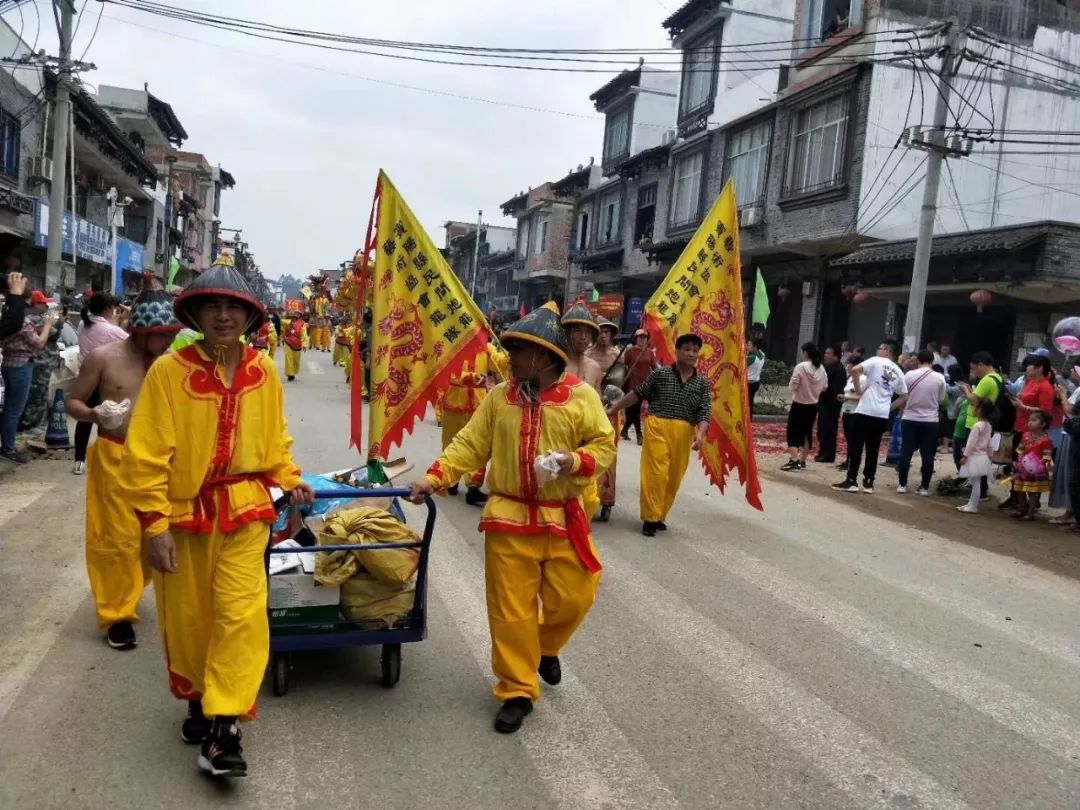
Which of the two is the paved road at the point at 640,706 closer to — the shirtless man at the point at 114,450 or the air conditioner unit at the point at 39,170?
the shirtless man at the point at 114,450

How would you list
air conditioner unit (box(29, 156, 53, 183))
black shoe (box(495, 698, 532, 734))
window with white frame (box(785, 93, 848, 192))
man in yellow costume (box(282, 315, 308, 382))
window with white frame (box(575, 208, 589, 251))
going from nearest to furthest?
1. black shoe (box(495, 698, 532, 734))
2. window with white frame (box(785, 93, 848, 192))
3. man in yellow costume (box(282, 315, 308, 382))
4. air conditioner unit (box(29, 156, 53, 183))
5. window with white frame (box(575, 208, 589, 251))

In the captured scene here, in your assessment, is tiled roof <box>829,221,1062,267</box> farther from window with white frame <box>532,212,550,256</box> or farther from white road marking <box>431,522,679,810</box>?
window with white frame <box>532,212,550,256</box>

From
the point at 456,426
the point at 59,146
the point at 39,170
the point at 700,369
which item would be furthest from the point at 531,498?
the point at 39,170

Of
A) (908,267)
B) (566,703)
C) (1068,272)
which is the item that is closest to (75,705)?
(566,703)

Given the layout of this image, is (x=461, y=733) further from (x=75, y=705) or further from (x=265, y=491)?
(x=75, y=705)

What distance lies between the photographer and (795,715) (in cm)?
399

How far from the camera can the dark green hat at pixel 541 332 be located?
12.2ft

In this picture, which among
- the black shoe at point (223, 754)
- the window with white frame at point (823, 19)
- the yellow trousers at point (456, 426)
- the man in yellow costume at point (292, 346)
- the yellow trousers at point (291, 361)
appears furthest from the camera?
the yellow trousers at point (291, 361)

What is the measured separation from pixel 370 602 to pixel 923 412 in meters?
8.38

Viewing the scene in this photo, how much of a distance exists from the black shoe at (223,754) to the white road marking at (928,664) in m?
3.32

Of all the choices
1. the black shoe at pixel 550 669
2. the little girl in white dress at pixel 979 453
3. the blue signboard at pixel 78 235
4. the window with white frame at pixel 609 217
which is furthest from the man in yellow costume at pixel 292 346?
the black shoe at pixel 550 669

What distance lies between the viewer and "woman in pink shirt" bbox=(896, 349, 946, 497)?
34.0 ft

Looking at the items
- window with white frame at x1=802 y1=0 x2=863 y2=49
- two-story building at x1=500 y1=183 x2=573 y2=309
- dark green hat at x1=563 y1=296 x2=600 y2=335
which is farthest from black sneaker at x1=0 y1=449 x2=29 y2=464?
two-story building at x1=500 y1=183 x2=573 y2=309

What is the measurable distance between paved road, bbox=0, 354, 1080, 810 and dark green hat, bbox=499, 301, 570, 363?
5.29ft
